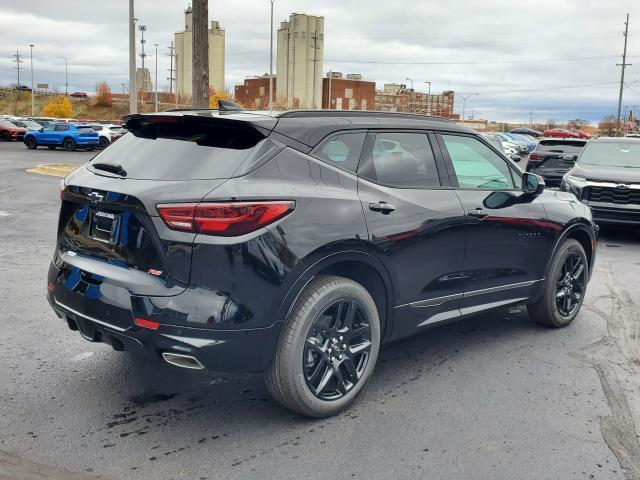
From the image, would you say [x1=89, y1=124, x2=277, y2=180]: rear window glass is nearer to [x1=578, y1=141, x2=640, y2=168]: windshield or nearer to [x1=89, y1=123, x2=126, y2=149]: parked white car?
[x1=578, y1=141, x2=640, y2=168]: windshield

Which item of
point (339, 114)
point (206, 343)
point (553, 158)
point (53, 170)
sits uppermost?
point (339, 114)

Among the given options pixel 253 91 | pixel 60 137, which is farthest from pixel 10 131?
pixel 253 91

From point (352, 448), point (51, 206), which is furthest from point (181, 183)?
point (51, 206)

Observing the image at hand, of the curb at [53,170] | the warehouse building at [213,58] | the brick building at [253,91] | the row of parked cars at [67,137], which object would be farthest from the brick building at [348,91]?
the curb at [53,170]

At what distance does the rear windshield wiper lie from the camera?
3794 mm

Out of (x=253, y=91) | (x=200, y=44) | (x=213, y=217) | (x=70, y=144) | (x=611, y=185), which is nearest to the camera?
(x=213, y=217)

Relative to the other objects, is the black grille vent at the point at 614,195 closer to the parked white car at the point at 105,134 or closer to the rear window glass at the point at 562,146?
the rear window glass at the point at 562,146

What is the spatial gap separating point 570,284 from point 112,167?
405cm

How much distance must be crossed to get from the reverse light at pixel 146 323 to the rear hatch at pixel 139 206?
61 millimetres

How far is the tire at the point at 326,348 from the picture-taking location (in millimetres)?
3590

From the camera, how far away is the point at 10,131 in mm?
43188

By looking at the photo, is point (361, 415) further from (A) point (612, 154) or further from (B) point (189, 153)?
(A) point (612, 154)

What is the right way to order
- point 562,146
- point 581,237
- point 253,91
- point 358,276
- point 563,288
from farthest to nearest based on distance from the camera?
1. point 253,91
2. point 562,146
3. point 581,237
4. point 563,288
5. point 358,276

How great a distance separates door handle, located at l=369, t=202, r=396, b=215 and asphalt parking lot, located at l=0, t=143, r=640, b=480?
120 cm
